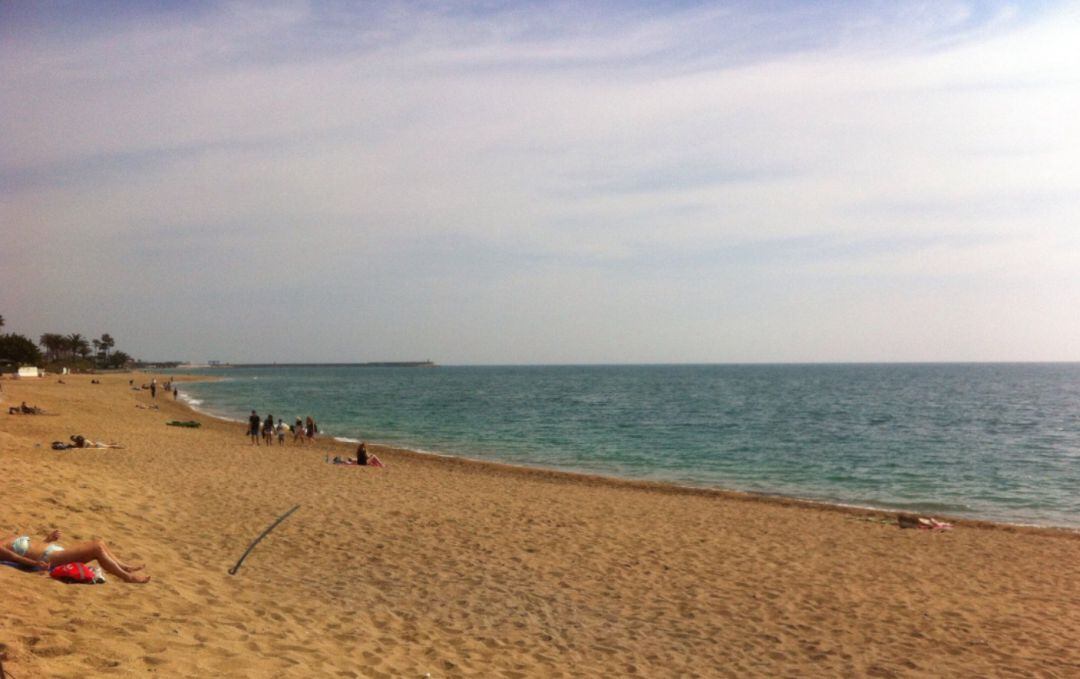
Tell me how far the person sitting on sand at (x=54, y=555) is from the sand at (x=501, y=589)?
0.27 m

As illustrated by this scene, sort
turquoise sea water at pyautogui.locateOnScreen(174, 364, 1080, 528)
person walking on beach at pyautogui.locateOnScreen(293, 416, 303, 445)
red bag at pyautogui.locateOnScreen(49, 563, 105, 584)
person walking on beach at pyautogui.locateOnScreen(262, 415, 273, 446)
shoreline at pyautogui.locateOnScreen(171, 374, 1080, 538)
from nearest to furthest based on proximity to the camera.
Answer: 1. red bag at pyautogui.locateOnScreen(49, 563, 105, 584)
2. shoreline at pyautogui.locateOnScreen(171, 374, 1080, 538)
3. turquoise sea water at pyautogui.locateOnScreen(174, 364, 1080, 528)
4. person walking on beach at pyautogui.locateOnScreen(262, 415, 273, 446)
5. person walking on beach at pyautogui.locateOnScreen(293, 416, 303, 445)

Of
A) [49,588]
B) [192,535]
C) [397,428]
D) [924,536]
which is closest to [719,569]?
[924,536]

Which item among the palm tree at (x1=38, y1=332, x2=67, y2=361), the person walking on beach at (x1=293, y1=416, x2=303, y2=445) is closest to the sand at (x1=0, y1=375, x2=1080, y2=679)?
the person walking on beach at (x1=293, y1=416, x2=303, y2=445)

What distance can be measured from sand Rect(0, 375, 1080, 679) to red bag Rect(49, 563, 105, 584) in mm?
141

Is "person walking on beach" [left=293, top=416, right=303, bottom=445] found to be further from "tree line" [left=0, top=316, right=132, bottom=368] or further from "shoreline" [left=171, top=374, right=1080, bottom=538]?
"tree line" [left=0, top=316, right=132, bottom=368]

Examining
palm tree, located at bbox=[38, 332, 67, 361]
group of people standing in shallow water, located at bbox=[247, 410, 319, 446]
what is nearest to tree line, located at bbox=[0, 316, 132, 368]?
palm tree, located at bbox=[38, 332, 67, 361]

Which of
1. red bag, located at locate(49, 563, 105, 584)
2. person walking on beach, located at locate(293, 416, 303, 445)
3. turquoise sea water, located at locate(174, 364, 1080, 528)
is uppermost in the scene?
red bag, located at locate(49, 563, 105, 584)

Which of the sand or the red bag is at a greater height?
the red bag

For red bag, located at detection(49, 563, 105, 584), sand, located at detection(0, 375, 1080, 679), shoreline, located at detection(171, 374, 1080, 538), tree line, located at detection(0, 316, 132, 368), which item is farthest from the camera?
tree line, located at detection(0, 316, 132, 368)

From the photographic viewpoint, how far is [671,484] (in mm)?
23953

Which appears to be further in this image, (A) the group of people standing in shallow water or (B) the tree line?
(B) the tree line

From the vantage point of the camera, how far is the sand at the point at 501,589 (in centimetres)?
676

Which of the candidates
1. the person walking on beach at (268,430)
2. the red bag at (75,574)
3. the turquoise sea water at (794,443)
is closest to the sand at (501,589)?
the red bag at (75,574)

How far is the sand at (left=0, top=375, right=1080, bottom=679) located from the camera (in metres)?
6.76
